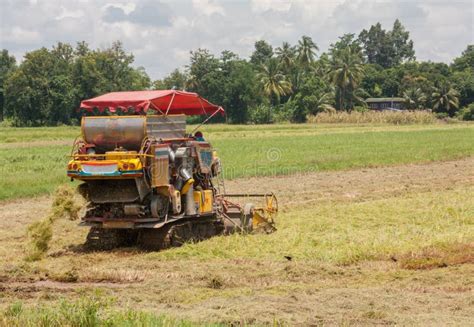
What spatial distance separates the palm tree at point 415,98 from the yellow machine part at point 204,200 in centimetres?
8763

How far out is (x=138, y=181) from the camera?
1302 cm

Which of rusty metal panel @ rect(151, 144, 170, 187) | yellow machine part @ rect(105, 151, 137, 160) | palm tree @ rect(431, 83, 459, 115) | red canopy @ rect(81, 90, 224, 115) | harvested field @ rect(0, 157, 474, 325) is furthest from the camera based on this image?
palm tree @ rect(431, 83, 459, 115)

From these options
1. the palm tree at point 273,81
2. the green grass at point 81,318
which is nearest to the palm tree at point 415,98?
the palm tree at point 273,81

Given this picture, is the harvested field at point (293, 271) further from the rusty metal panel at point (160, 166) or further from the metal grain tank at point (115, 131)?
the metal grain tank at point (115, 131)

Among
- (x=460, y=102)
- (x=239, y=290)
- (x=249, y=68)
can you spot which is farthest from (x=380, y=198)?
(x=460, y=102)

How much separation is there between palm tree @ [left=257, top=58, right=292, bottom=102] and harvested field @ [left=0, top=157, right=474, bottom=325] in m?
78.6

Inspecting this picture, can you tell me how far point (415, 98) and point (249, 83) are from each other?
24583 mm

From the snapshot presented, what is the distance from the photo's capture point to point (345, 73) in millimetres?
98312

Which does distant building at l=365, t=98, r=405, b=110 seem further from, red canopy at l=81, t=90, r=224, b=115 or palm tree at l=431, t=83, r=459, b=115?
red canopy at l=81, t=90, r=224, b=115

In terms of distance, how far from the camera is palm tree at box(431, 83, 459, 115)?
9700 centimetres

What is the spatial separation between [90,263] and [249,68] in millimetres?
78707

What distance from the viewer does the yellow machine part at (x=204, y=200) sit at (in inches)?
572

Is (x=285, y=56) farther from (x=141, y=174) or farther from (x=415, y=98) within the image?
(x=141, y=174)

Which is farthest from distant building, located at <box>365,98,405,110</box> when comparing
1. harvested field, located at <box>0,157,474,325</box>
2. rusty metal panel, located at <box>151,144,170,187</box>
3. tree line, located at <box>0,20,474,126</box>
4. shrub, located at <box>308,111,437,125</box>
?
rusty metal panel, located at <box>151,144,170,187</box>
